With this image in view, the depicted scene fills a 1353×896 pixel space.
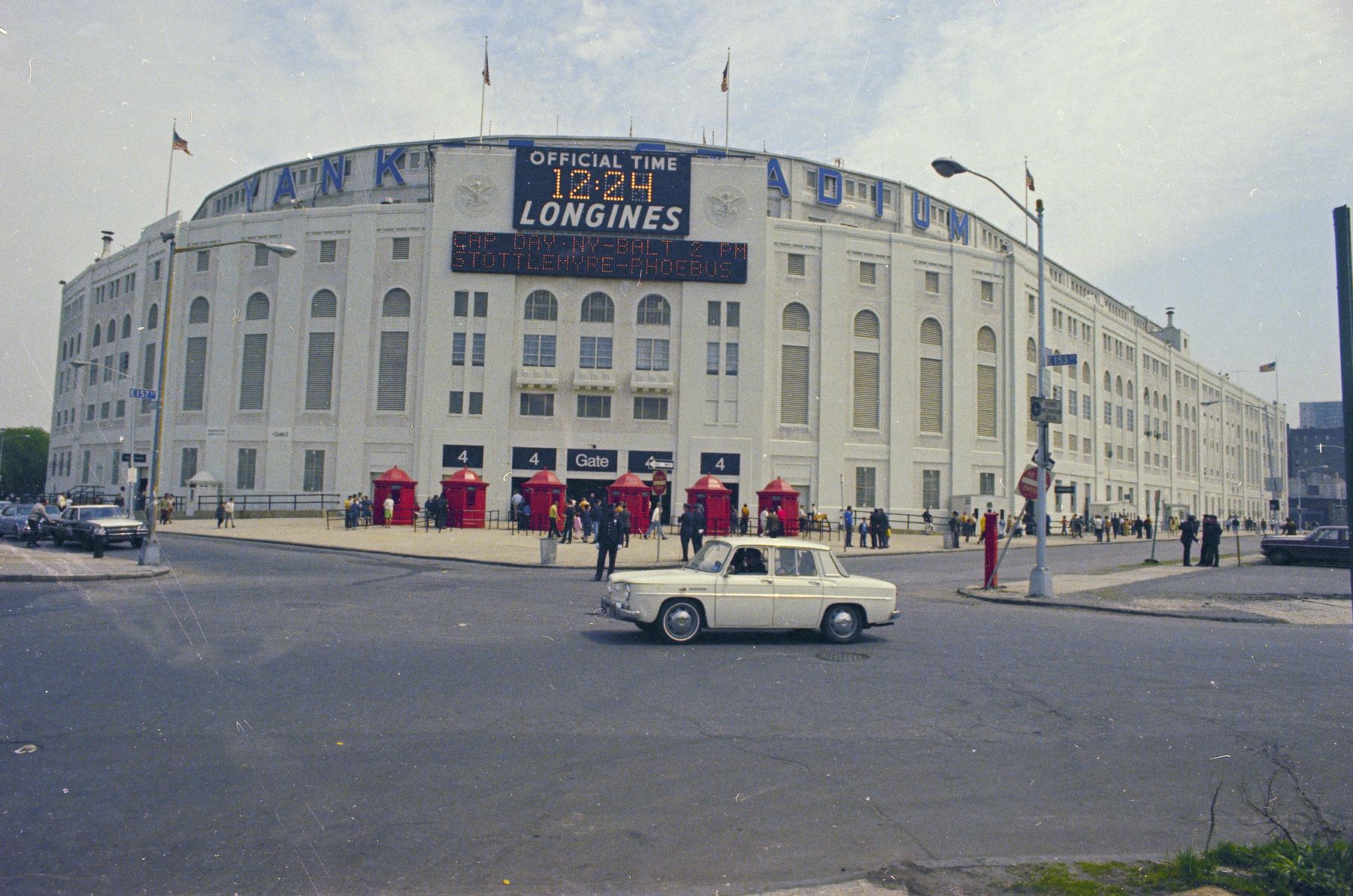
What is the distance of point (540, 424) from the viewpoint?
179 feet

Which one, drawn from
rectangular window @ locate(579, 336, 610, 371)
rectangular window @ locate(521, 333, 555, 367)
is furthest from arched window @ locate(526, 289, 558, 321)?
rectangular window @ locate(579, 336, 610, 371)

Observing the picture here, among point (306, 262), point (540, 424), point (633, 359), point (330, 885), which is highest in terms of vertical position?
point (306, 262)

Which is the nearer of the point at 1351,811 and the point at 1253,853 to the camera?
the point at 1253,853

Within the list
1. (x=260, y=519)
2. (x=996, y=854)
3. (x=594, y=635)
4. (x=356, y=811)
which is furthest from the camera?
(x=260, y=519)

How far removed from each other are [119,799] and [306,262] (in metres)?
57.8

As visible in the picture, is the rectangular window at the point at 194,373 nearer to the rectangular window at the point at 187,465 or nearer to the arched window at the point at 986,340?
the rectangular window at the point at 187,465

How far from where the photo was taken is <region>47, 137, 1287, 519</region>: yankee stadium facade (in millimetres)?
54844

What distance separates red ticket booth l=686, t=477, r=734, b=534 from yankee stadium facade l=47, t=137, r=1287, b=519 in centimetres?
1050

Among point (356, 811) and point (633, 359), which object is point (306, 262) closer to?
point (633, 359)

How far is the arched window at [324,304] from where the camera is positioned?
5747 cm

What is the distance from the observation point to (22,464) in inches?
4727

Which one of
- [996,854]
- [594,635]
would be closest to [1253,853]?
[996,854]

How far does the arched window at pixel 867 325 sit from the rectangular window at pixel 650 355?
44.0 ft

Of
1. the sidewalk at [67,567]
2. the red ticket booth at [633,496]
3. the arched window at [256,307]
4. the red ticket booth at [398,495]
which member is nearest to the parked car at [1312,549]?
the red ticket booth at [633,496]
